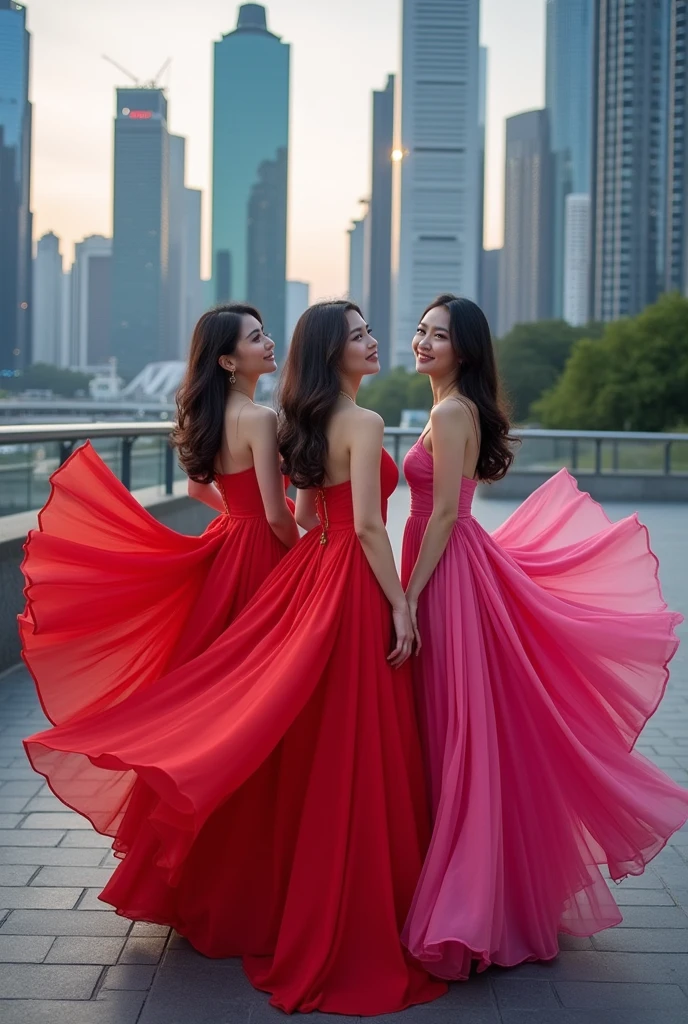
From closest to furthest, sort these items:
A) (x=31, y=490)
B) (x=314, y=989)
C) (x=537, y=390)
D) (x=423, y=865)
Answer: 1. (x=314, y=989)
2. (x=423, y=865)
3. (x=31, y=490)
4. (x=537, y=390)

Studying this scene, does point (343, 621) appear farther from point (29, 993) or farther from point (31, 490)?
point (31, 490)

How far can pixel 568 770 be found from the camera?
3.30m

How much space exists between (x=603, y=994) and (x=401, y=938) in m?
0.54

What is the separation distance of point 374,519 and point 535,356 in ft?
317

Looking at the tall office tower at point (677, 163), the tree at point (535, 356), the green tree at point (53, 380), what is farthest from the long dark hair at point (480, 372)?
the tall office tower at point (677, 163)

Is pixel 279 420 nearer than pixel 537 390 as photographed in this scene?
Yes

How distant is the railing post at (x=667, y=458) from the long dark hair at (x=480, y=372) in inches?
592

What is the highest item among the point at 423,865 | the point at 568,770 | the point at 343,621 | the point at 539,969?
the point at 343,621

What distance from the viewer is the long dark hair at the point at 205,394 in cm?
385

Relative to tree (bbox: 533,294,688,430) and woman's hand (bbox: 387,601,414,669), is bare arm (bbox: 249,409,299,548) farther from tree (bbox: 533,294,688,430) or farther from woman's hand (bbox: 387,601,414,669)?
tree (bbox: 533,294,688,430)

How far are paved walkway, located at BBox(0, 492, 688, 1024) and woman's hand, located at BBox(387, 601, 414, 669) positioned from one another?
0.87 metres

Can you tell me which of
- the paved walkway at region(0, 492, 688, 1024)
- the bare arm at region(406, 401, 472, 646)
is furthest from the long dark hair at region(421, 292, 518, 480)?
the paved walkway at region(0, 492, 688, 1024)

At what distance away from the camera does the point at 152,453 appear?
33.9ft

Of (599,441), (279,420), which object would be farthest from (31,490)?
(599,441)
